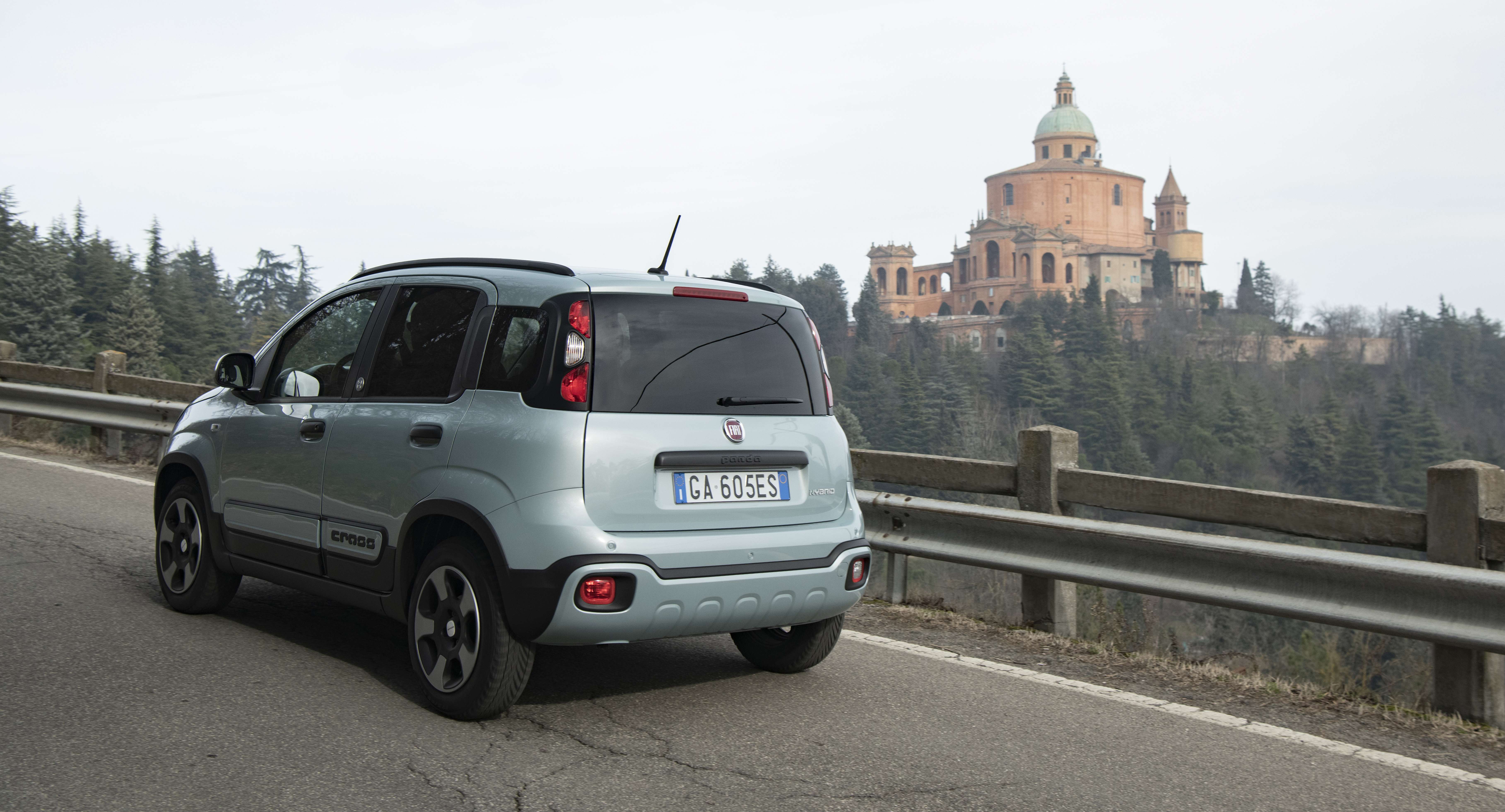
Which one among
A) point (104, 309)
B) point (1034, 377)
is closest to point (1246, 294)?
point (1034, 377)

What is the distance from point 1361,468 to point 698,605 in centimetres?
10074

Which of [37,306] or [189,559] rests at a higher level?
[37,306]

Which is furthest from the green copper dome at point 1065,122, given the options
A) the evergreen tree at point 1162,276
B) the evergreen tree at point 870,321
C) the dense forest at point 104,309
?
the dense forest at point 104,309

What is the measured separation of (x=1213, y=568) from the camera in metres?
5.51

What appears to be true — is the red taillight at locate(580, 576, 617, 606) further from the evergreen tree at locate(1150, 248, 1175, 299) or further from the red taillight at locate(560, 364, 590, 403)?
the evergreen tree at locate(1150, 248, 1175, 299)

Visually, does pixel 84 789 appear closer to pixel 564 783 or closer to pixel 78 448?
pixel 564 783

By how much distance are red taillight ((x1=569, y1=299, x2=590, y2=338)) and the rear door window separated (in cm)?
52

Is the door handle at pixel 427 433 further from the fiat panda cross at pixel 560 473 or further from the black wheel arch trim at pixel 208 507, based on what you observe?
the black wheel arch trim at pixel 208 507

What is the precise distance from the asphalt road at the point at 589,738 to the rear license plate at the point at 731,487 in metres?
0.83

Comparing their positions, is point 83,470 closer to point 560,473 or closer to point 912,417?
point 560,473

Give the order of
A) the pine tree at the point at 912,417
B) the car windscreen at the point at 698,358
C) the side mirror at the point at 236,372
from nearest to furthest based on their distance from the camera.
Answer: the car windscreen at the point at 698,358 < the side mirror at the point at 236,372 < the pine tree at the point at 912,417

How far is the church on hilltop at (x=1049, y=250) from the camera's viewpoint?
157 m

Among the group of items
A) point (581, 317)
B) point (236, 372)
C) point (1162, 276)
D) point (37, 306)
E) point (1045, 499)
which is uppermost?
point (1162, 276)

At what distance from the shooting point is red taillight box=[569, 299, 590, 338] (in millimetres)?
4285
